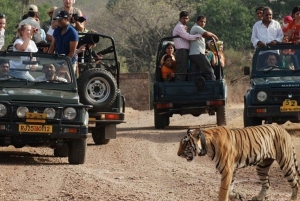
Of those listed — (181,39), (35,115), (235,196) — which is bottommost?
(235,196)

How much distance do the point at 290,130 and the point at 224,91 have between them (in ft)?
4.92

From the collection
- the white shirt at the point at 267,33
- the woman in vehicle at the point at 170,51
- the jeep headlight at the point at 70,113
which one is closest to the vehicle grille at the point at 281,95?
the white shirt at the point at 267,33

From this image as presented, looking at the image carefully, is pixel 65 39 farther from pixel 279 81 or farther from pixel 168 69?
pixel 168 69

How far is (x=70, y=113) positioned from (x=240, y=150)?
10.5 ft

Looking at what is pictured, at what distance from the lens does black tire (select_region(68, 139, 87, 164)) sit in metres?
12.2

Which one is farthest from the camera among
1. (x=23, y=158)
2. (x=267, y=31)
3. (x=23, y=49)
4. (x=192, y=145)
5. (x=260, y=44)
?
(x=267, y=31)

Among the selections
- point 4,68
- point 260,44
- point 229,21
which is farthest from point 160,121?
point 229,21

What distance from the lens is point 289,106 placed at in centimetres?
1577

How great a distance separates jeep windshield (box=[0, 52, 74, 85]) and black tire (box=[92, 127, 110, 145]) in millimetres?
2475

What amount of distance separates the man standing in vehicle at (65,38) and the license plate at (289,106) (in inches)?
158

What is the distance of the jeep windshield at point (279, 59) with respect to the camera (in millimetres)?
16578

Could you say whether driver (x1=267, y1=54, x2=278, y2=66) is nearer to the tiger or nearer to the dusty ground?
the dusty ground

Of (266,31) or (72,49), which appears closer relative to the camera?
(72,49)

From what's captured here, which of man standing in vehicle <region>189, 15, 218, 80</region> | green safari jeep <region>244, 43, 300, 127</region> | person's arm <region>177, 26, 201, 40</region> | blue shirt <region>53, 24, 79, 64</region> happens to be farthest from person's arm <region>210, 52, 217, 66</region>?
blue shirt <region>53, 24, 79, 64</region>
